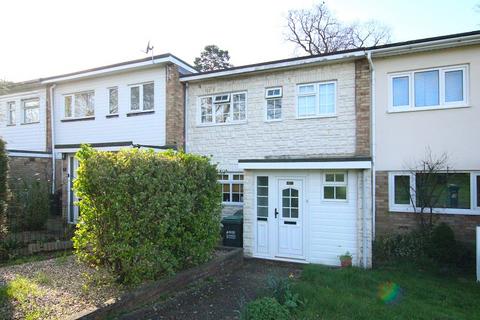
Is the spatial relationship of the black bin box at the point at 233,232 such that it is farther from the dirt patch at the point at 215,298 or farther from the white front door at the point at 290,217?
the dirt patch at the point at 215,298

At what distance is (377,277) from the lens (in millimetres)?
7871

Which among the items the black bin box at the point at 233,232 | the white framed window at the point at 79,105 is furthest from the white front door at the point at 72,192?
the black bin box at the point at 233,232

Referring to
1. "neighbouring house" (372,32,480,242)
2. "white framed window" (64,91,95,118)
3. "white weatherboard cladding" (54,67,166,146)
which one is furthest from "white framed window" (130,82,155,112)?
"neighbouring house" (372,32,480,242)

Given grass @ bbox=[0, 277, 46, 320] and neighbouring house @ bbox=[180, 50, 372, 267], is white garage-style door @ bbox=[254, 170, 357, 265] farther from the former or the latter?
grass @ bbox=[0, 277, 46, 320]

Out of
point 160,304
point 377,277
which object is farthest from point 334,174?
Result: point 160,304

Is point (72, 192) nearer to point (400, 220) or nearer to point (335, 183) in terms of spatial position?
point (335, 183)

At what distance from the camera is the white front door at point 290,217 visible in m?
9.95

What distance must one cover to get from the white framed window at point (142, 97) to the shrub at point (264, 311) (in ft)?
30.6

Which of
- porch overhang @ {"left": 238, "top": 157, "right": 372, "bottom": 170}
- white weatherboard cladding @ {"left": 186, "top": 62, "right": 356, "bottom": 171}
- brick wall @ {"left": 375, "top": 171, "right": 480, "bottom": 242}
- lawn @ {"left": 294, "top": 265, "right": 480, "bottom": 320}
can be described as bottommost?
lawn @ {"left": 294, "top": 265, "right": 480, "bottom": 320}

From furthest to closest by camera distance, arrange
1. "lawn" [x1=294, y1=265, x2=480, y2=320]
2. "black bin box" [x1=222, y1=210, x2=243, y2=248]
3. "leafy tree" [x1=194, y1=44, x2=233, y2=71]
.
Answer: "leafy tree" [x1=194, y1=44, x2=233, y2=71], "black bin box" [x1=222, y1=210, x2=243, y2=248], "lawn" [x1=294, y1=265, x2=480, y2=320]

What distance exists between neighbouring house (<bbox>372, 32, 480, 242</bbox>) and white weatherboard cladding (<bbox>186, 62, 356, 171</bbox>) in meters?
0.92

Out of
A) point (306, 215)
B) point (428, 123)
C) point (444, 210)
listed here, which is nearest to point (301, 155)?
point (306, 215)

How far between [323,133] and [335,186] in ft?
5.47

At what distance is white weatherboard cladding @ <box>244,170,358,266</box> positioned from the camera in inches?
373
